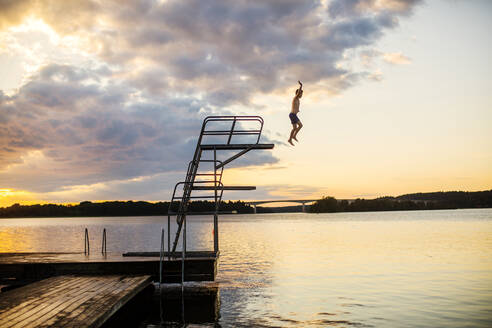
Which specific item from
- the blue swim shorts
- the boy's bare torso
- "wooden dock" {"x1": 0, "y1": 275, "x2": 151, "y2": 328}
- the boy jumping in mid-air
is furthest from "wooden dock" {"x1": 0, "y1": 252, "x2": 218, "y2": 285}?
the boy's bare torso

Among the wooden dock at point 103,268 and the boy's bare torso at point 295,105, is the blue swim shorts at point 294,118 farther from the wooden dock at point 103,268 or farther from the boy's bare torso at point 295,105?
the wooden dock at point 103,268

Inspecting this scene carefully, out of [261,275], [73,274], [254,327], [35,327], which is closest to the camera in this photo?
[35,327]

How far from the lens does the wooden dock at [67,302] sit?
967 cm

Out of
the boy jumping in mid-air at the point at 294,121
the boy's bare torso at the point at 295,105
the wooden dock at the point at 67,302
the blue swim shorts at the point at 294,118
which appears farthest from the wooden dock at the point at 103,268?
the boy's bare torso at the point at 295,105

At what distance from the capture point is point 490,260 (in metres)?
32.9

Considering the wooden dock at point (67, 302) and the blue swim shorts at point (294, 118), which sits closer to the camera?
the wooden dock at point (67, 302)

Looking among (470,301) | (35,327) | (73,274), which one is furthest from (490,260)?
A: (35,327)

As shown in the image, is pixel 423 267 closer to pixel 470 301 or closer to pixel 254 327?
pixel 470 301

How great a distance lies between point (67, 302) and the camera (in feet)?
37.6

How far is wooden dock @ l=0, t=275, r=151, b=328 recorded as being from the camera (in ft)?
31.7

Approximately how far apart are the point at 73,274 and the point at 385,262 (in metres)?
23.6

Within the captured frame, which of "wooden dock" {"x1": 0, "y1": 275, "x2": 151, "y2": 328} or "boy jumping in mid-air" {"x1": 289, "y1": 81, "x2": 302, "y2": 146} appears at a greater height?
"boy jumping in mid-air" {"x1": 289, "y1": 81, "x2": 302, "y2": 146}

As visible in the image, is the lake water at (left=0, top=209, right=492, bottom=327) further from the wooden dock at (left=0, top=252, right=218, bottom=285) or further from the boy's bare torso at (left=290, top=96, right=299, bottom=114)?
the boy's bare torso at (left=290, top=96, right=299, bottom=114)

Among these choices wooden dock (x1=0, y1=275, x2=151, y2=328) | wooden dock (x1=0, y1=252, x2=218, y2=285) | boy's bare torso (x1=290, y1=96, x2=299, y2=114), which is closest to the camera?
wooden dock (x1=0, y1=275, x2=151, y2=328)
